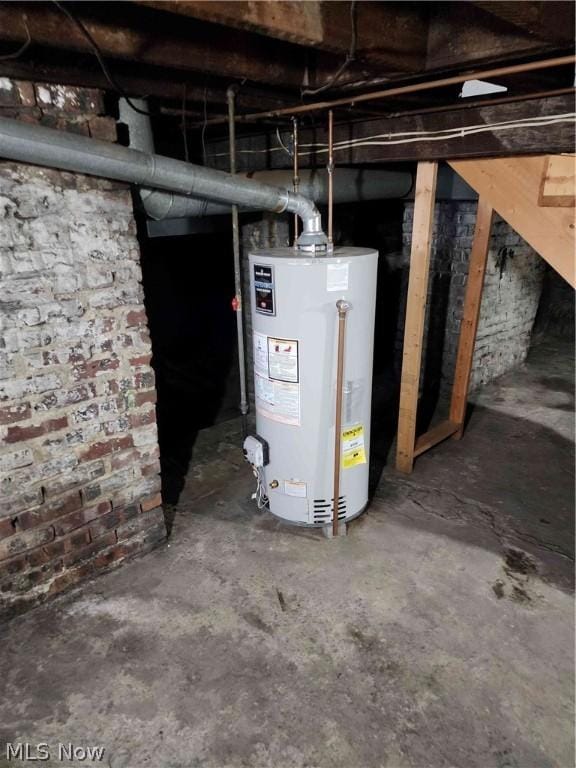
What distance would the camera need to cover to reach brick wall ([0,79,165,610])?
1.72 m

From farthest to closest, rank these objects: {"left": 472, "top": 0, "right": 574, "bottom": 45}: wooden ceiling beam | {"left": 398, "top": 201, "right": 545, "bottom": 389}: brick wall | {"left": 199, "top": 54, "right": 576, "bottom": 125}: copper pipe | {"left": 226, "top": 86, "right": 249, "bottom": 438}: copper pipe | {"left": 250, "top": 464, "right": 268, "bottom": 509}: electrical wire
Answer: {"left": 398, "top": 201, "right": 545, "bottom": 389}: brick wall, {"left": 250, "top": 464, "right": 268, "bottom": 509}: electrical wire, {"left": 226, "top": 86, "right": 249, "bottom": 438}: copper pipe, {"left": 199, "top": 54, "right": 576, "bottom": 125}: copper pipe, {"left": 472, "top": 0, "right": 574, "bottom": 45}: wooden ceiling beam

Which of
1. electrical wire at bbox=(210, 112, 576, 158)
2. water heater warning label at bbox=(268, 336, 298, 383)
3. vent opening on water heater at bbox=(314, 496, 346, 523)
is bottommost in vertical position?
vent opening on water heater at bbox=(314, 496, 346, 523)

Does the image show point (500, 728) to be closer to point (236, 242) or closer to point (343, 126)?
point (236, 242)

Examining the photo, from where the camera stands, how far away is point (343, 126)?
245cm

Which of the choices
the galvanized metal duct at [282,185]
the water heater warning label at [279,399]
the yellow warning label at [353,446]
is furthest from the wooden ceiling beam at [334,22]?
the yellow warning label at [353,446]

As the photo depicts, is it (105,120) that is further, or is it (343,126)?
(343,126)

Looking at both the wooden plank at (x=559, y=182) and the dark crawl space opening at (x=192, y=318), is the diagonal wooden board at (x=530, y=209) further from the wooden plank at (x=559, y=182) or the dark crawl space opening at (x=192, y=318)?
the dark crawl space opening at (x=192, y=318)

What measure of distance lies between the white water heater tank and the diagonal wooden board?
589 millimetres

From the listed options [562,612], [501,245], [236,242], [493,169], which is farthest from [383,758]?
[501,245]

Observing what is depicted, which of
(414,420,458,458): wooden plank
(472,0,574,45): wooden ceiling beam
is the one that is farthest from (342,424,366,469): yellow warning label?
(472,0,574,45): wooden ceiling beam

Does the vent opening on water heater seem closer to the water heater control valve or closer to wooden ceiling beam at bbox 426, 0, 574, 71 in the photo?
the water heater control valve

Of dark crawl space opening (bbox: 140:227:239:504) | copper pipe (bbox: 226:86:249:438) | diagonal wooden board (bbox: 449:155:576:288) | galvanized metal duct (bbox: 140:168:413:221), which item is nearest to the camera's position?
diagonal wooden board (bbox: 449:155:576:288)

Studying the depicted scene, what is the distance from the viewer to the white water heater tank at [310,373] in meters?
2.07

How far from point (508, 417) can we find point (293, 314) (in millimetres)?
2359
